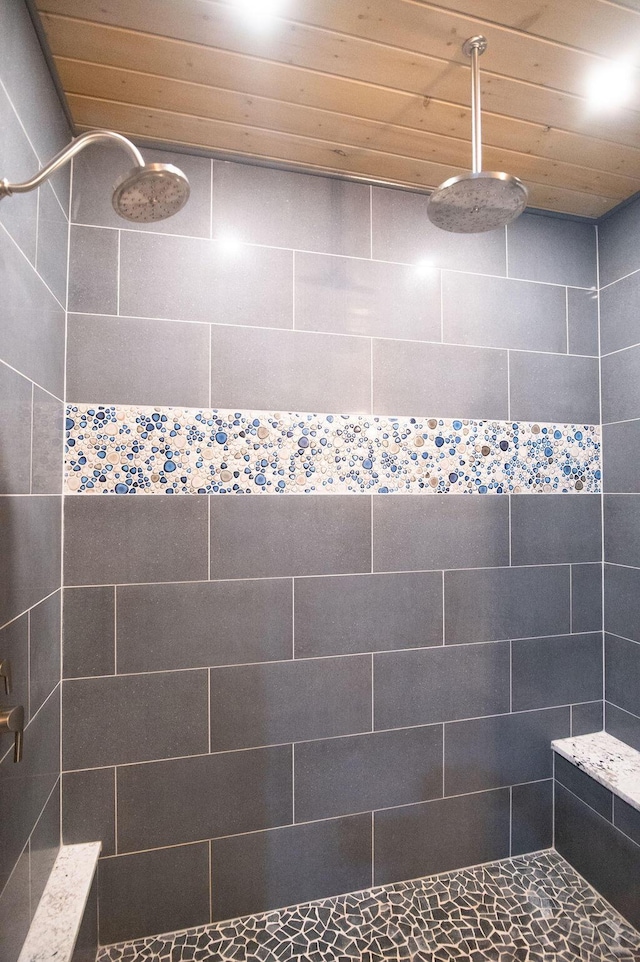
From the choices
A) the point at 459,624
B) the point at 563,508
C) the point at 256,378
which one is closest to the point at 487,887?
the point at 459,624

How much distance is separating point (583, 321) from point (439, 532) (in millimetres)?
951

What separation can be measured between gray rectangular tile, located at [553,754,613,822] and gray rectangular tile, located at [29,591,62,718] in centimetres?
161

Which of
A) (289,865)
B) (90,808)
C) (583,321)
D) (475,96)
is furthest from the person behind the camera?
(583,321)

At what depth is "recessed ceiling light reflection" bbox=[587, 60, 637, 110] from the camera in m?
1.18

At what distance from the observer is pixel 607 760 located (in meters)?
1.60

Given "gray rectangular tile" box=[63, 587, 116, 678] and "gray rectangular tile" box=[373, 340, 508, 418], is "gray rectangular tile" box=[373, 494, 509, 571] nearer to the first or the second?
"gray rectangular tile" box=[373, 340, 508, 418]

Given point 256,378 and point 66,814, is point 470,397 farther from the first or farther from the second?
point 66,814

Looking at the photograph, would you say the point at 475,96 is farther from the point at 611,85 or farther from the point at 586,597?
the point at 586,597

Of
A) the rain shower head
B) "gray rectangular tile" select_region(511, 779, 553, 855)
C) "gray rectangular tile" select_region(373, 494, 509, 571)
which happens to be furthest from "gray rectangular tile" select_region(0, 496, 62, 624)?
"gray rectangular tile" select_region(511, 779, 553, 855)

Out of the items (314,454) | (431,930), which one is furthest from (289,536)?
(431,930)

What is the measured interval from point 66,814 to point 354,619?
0.93 metres

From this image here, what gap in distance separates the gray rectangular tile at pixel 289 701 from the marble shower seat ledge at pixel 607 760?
70 cm

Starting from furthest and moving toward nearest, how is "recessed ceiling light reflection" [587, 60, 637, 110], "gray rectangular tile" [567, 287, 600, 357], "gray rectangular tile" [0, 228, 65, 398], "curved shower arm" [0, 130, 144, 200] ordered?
"gray rectangular tile" [567, 287, 600, 357]
"recessed ceiling light reflection" [587, 60, 637, 110]
"gray rectangular tile" [0, 228, 65, 398]
"curved shower arm" [0, 130, 144, 200]

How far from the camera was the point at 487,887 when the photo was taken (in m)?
1.54
